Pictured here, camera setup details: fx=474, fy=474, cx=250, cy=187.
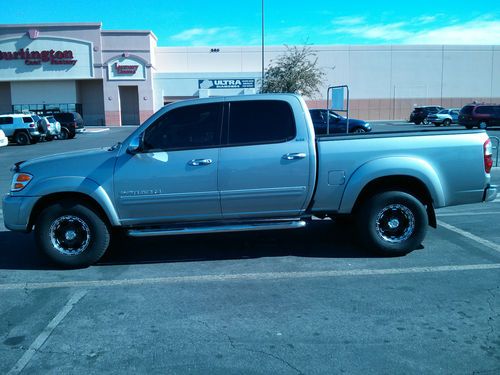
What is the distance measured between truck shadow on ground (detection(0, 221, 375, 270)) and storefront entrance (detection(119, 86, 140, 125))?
4808cm

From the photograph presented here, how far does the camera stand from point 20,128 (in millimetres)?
27812

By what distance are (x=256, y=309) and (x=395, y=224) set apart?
244cm

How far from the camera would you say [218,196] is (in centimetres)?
571

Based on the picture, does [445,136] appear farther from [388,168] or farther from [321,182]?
[321,182]

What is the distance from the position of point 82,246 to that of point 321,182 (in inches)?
119

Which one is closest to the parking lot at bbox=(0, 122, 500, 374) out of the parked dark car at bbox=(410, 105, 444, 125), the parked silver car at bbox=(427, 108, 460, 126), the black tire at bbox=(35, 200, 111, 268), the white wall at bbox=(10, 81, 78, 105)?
the black tire at bbox=(35, 200, 111, 268)

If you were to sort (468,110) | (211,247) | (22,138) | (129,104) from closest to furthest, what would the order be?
1. (211,247)
2. (22,138)
3. (468,110)
4. (129,104)

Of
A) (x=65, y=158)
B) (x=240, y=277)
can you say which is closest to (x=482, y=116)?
(x=240, y=277)

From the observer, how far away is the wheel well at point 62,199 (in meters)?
5.70

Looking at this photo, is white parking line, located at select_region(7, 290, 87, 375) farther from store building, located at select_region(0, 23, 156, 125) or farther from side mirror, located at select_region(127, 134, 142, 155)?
store building, located at select_region(0, 23, 156, 125)

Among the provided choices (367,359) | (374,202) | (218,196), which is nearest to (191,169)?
(218,196)

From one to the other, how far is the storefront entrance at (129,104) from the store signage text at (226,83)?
7936 mm

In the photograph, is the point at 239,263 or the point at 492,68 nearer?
the point at 239,263

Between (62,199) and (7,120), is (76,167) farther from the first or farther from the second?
(7,120)
